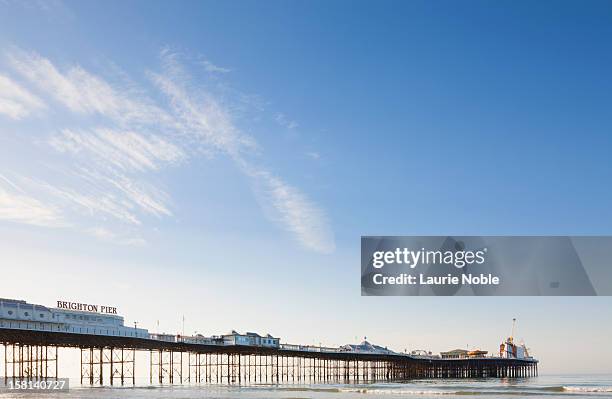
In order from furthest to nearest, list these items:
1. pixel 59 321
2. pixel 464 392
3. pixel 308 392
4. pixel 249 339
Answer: pixel 249 339, pixel 59 321, pixel 464 392, pixel 308 392

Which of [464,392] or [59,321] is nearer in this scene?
[464,392]

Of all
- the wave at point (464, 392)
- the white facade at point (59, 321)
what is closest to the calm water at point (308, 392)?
the wave at point (464, 392)

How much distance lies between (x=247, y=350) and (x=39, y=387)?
49850mm

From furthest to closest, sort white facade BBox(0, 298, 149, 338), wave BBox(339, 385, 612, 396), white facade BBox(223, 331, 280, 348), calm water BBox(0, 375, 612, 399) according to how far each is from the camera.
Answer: white facade BBox(223, 331, 280, 348) → white facade BBox(0, 298, 149, 338) → wave BBox(339, 385, 612, 396) → calm water BBox(0, 375, 612, 399)

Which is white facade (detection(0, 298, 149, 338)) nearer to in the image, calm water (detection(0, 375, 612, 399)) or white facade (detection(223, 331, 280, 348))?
calm water (detection(0, 375, 612, 399))

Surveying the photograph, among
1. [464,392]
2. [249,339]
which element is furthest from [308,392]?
[249,339]

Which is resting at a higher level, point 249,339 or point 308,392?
point 249,339

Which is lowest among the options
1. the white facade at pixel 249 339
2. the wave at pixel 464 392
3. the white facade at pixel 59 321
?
the wave at pixel 464 392

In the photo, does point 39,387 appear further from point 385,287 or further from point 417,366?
point 417,366

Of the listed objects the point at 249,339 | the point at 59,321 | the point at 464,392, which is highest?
the point at 59,321

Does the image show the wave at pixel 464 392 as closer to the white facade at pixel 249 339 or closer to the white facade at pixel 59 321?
the white facade at pixel 59 321

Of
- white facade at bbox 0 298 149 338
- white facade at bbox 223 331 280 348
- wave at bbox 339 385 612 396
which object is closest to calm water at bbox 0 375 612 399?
wave at bbox 339 385 612 396

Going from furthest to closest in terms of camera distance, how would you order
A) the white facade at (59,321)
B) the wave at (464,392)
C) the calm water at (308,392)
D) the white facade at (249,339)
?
1. the white facade at (249,339)
2. the white facade at (59,321)
3. the wave at (464,392)
4. the calm water at (308,392)

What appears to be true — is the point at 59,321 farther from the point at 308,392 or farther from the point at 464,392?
the point at 464,392
